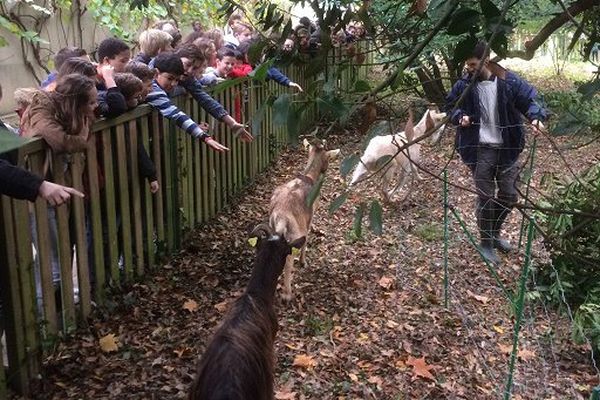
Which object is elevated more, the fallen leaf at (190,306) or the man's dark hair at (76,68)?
the man's dark hair at (76,68)

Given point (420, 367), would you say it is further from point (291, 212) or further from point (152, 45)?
point (152, 45)

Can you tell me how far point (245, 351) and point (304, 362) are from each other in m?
1.60

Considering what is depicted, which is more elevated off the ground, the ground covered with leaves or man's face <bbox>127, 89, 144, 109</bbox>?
man's face <bbox>127, 89, 144, 109</bbox>

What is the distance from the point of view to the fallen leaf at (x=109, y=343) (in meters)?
4.06

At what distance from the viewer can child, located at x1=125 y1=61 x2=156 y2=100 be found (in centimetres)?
477

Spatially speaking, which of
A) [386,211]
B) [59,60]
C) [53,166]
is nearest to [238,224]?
[386,211]

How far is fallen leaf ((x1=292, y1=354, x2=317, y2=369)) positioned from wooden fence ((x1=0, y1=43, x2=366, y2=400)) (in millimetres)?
1373

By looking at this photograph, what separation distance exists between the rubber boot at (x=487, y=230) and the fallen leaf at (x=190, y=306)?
2.75 meters

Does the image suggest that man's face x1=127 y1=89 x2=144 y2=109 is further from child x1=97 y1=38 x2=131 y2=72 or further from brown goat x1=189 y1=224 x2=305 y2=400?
brown goat x1=189 y1=224 x2=305 y2=400

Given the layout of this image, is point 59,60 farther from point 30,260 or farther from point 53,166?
point 30,260

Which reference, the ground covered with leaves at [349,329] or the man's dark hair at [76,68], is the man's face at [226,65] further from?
the man's dark hair at [76,68]

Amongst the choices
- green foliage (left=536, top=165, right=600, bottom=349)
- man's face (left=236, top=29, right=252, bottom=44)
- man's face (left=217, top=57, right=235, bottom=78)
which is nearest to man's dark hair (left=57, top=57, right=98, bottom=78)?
man's face (left=217, top=57, right=235, bottom=78)

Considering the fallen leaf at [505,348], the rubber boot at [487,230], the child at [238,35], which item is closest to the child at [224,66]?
the child at [238,35]

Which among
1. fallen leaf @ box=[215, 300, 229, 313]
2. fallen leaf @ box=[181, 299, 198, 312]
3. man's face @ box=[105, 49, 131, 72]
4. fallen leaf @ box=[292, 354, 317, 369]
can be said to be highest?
man's face @ box=[105, 49, 131, 72]
